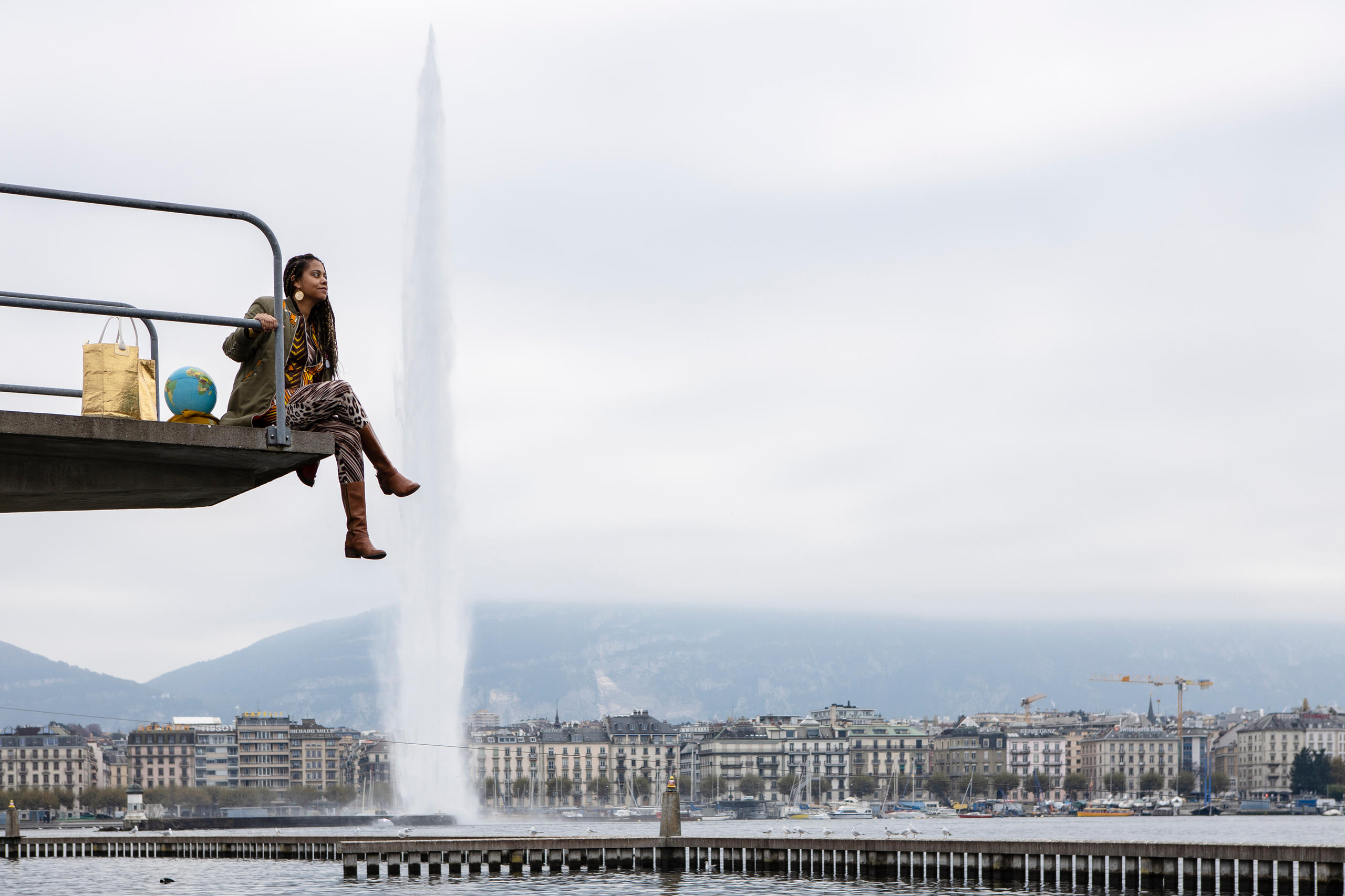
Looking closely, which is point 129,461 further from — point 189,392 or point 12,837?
point 12,837

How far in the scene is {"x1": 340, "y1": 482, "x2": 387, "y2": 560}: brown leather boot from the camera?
942 cm

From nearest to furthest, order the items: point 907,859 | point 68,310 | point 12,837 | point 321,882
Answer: point 68,310 → point 907,859 → point 321,882 → point 12,837

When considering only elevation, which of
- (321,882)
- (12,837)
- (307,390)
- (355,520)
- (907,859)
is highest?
(307,390)

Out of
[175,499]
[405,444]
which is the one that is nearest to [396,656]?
[405,444]

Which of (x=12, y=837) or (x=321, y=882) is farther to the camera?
(x=12, y=837)

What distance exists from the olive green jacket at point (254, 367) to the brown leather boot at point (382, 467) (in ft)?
2.07

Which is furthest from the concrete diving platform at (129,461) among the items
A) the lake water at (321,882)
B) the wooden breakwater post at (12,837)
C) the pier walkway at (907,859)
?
the wooden breakwater post at (12,837)

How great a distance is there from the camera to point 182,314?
29.5 ft

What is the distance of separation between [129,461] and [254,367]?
972 mm

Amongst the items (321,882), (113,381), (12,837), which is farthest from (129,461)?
(12,837)

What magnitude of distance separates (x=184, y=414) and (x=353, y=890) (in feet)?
197

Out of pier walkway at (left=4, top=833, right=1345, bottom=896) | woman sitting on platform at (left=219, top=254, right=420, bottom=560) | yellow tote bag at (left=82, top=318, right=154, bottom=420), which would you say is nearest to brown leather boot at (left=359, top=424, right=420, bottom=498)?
woman sitting on platform at (left=219, top=254, right=420, bottom=560)

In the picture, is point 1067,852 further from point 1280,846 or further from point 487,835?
point 487,835

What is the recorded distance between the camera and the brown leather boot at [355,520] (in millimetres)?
9422
